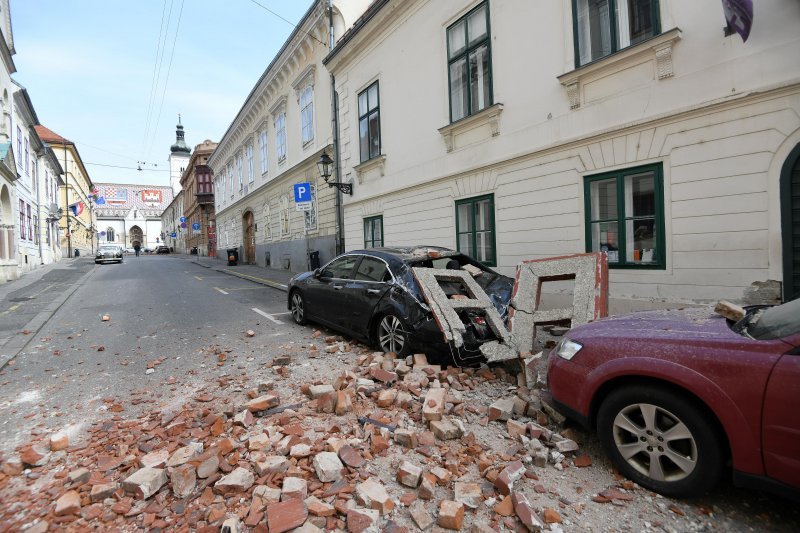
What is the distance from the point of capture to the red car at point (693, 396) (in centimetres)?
198

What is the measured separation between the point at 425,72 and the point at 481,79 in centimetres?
204

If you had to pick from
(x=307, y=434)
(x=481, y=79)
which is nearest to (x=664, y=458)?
Answer: (x=307, y=434)

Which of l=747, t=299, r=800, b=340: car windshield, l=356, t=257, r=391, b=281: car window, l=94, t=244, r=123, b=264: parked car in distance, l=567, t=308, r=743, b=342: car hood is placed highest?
l=94, t=244, r=123, b=264: parked car in distance

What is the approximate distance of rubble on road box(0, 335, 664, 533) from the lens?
224 cm

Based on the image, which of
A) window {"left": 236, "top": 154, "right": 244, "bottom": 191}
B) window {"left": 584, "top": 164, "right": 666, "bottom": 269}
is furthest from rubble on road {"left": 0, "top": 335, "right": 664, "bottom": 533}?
window {"left": 236, "top": 154, "right": 244, "bottom": 191}

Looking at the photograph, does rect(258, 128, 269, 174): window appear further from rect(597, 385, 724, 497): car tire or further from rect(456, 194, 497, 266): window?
rect(597, 385, 724, 497): car tire

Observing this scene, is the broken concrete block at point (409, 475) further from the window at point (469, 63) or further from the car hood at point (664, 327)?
the window at point (469, 63)

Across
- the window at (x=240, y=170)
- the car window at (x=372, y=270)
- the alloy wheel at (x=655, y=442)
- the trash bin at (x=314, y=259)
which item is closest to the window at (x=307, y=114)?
the trash bin at (x=314, y=259)

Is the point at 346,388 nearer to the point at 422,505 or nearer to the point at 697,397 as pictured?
the point at 422,505

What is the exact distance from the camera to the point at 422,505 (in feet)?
7.78

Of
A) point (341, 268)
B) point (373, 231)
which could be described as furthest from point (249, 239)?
point (341, 268)

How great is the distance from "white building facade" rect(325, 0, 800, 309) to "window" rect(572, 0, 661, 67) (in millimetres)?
19

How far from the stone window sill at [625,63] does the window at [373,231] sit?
262 inches

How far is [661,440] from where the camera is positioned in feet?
7.77
